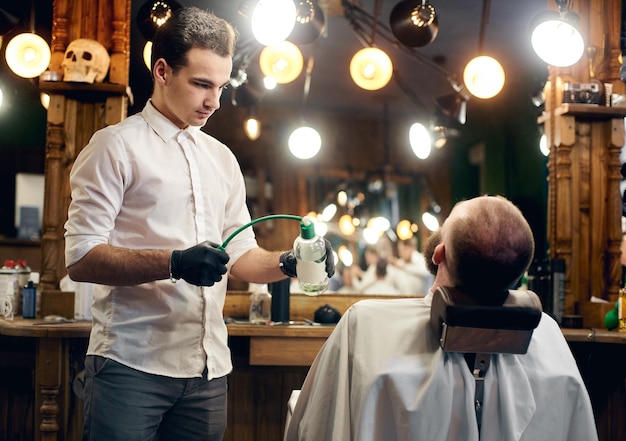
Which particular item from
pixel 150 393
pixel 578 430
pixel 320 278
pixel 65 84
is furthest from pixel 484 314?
pixel 65 84

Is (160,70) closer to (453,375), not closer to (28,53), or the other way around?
(453,375)

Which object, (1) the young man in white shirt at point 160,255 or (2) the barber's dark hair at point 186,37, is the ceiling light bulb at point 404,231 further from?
(2) the barber's dark hair at point 186,37

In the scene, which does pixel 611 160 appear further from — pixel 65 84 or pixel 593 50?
pixel 65 84

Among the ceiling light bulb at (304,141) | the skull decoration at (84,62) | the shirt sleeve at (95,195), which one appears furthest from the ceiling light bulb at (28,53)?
the shirt sleeve at (95,195)

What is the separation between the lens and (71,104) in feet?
10.1

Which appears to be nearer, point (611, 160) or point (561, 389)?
point (561, 389)

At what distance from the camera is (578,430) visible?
1.56 m

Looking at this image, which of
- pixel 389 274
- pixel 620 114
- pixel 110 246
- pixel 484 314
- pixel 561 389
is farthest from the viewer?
pixel 389 274

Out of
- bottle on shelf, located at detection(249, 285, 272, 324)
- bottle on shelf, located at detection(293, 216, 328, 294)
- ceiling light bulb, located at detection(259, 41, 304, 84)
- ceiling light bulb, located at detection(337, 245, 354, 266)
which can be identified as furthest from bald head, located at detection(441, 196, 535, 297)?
ceiling light bulb, located at detection(337, 245, 354, 266)

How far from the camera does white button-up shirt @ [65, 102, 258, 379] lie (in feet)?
5.85

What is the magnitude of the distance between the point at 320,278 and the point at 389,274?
12.5 feet

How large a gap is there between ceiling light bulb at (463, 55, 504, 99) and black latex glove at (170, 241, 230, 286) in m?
2.62

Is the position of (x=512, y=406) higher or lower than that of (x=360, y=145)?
lower

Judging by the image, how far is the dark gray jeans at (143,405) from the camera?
5.77 feet
